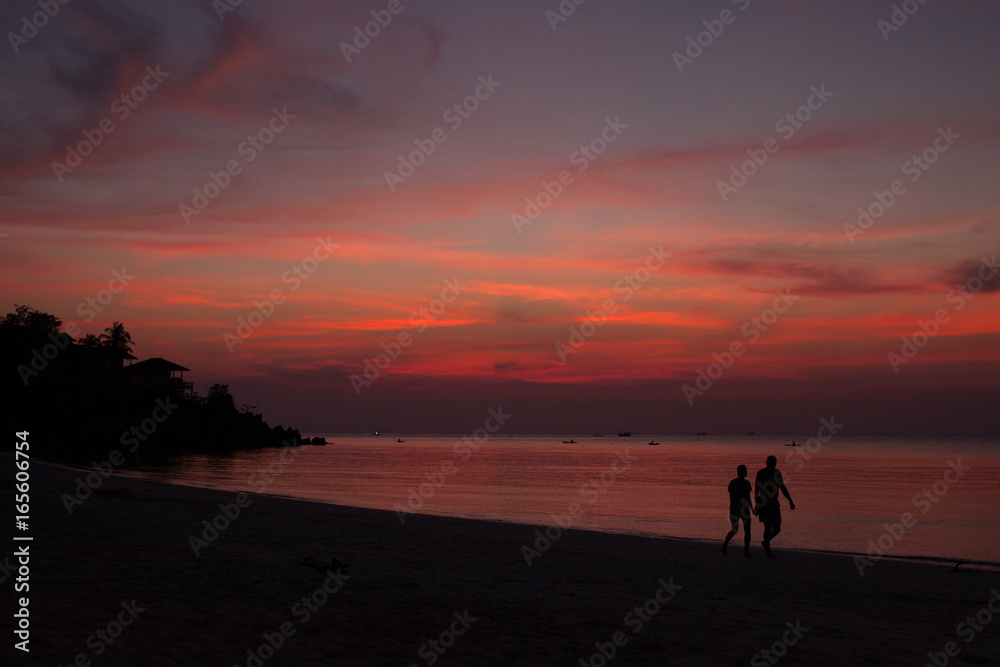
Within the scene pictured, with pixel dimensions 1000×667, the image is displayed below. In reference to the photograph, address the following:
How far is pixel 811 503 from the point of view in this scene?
42031 mm

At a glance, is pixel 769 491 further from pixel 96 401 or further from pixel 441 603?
pixel 96 401

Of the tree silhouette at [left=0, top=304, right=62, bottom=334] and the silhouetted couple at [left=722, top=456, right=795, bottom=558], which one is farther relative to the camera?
the tree silhouette at [left=0, top=304, right=62, bottom=334]

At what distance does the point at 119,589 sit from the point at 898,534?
29.1 metres

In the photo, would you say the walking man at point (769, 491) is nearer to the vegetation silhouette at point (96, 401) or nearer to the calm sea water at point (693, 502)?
the calm sea water at point (693, 502)

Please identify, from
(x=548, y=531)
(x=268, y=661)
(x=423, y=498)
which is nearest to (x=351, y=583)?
(x=268, y=661)

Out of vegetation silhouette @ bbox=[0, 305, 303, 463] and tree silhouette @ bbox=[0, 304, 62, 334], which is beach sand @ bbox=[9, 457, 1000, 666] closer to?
vegetation silhouette @ bbox=[0, 305, 303, 463]

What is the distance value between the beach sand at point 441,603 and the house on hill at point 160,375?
367 ft

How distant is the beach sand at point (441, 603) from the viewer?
8180 millimetres

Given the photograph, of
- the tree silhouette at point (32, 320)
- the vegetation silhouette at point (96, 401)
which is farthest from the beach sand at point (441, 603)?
the tree silhouette at point (32, 320)

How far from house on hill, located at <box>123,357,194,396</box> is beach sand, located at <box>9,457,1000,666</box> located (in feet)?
367

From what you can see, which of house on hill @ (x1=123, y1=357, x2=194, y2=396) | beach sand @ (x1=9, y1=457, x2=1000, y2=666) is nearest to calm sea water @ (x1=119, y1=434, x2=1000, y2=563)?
beach sand @ (x1=9, y1=457, x2=1000, y2=666)

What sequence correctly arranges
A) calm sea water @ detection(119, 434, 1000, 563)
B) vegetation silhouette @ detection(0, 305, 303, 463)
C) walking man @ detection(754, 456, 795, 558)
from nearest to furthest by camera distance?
1. walking man @ detection(754, 456, 795, 558)
2. calm sea water @ detection(119, 434, 1000, 563)
3. vegetation silhouette @ detection(0, 305, 303, 463)

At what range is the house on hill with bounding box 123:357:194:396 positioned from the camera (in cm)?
12078

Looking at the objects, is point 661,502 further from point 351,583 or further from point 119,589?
point 119,589
